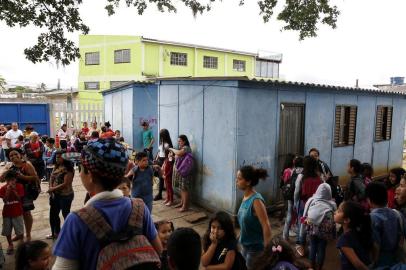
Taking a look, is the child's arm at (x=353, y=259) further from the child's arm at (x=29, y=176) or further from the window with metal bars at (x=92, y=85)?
the window with metal bars at (x=92, y=85)

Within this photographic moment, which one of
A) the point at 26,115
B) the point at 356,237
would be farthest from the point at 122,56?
the point at 356,237

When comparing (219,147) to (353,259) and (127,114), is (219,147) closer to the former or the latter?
(353,259)

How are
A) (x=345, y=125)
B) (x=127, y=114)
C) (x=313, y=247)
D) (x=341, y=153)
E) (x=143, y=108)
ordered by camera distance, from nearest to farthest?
1. (x=313, y=247)
2. (x=341, y=153)
3. (x=345, y=125)
4. (x=143, y=108)
5. (x=127, y=114)

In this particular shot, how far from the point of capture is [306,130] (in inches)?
309

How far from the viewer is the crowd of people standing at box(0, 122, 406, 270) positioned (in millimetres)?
1481

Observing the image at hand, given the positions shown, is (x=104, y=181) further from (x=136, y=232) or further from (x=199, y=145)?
(x=199, y=145)

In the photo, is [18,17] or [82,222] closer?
[82,222]

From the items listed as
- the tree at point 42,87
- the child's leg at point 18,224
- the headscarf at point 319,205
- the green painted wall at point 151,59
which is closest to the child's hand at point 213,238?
the headscarf at point 319,205

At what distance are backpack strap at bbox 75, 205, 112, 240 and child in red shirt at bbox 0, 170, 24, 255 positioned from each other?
13.2 feet

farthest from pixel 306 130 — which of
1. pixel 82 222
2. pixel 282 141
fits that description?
pixel 82 222

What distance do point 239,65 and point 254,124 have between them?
25869mm

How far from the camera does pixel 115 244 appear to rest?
148 centimetres

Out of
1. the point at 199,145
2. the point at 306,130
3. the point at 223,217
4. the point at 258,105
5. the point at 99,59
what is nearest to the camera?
the point at 223,217

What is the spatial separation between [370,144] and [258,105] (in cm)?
553
